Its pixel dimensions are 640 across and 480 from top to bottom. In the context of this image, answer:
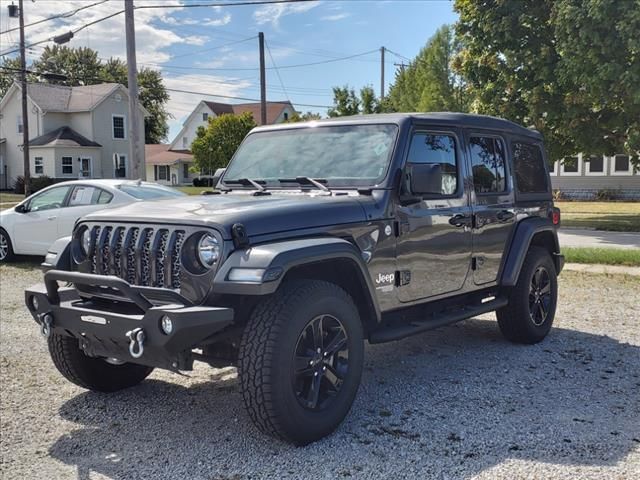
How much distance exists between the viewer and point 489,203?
18.7 ft

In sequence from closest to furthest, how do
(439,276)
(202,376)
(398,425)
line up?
(398,425)
(439,276)
(202,376)

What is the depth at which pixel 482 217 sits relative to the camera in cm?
557

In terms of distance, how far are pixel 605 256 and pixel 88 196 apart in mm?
8907

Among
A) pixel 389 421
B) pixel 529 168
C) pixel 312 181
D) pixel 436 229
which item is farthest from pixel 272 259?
pixel 529 168

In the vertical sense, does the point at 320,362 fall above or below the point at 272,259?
below

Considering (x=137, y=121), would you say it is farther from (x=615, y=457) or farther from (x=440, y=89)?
(x=440, y=89)

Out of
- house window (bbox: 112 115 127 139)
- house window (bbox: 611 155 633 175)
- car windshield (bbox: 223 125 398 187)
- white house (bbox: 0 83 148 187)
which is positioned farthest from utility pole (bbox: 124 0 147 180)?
house window (bbox: 112 115 127 139)

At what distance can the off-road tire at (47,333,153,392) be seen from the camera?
4.67 m

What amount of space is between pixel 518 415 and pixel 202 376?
248 cm

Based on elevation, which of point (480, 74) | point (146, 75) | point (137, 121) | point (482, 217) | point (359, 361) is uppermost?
point (146, 75)

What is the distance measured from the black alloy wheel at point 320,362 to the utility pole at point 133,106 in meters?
13.1

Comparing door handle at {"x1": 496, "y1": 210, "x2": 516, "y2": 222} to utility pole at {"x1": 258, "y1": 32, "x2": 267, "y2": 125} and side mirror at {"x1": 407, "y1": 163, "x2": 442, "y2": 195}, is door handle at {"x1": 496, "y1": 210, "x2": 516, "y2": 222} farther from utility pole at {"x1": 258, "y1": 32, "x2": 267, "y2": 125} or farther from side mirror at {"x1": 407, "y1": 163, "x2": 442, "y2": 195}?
utility pole at {"x1": 258, "y1": 32, "x2": 267, "y2": 125}

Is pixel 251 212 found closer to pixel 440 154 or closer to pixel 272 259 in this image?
pixel 272 259

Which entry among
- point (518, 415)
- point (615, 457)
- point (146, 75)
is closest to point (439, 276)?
point (518, 415)
